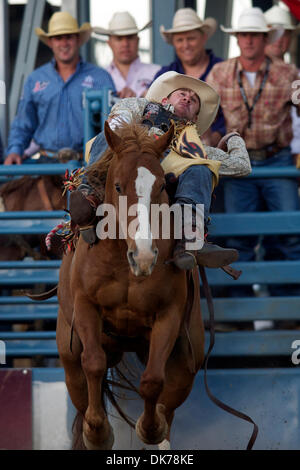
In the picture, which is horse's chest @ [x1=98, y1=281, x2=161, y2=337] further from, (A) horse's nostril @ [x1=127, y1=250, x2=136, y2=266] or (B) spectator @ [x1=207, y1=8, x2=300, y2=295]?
(B) spectator @ [x1=207, y1=8, x2=300, y2=295]

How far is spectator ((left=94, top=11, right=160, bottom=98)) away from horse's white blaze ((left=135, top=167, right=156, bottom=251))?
3.31 m

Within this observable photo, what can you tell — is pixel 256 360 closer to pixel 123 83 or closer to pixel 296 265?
pixel 296 265

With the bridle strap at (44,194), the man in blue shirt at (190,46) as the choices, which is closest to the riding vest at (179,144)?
the man in blue shirt at (190,46)

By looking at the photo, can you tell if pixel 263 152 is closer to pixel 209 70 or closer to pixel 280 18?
pixel 209 70

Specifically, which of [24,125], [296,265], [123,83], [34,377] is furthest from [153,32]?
[34,377]

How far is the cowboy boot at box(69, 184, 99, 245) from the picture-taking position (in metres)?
4.14

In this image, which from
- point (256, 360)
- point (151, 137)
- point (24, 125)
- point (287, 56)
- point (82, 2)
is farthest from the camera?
point (287, 56)

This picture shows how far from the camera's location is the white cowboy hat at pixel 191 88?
4832mm

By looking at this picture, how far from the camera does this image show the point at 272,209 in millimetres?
5977

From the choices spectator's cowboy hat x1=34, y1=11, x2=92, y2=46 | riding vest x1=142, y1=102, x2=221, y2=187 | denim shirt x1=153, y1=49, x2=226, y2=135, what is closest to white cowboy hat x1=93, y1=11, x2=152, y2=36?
spectator's cowboy hat x1=34, y1=11, x2=92, y2=46

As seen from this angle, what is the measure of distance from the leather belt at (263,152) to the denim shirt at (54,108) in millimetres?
1468

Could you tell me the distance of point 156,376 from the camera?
4.04m

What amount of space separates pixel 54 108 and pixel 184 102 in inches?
94.9

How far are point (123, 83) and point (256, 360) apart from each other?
266cm
